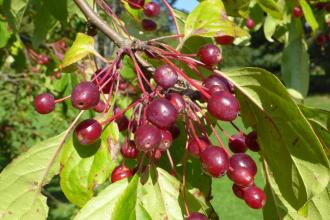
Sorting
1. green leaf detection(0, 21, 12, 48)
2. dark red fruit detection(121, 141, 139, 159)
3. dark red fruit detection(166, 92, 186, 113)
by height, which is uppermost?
dark red fruit detection(166, 92, 186, 113)

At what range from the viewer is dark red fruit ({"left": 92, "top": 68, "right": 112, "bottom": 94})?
108cm

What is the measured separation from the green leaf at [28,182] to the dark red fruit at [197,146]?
0.38 metres

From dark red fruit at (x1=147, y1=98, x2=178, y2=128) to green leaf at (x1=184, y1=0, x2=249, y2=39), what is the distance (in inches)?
9.4

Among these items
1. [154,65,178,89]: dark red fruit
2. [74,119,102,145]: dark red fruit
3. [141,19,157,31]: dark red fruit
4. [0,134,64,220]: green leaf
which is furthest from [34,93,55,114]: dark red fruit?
[141,19,157,31]: dark red fruit

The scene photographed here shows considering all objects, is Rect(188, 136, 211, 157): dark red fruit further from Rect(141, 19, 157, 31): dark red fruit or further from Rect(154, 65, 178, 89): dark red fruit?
Rect(141, 19, 157, 31): dark red fruit

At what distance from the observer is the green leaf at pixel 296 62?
298cm

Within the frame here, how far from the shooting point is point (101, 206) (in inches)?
41.9

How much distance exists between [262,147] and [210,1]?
1.33ft

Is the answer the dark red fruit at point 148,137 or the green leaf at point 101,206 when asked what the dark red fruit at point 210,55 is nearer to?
the dark red fruit at point 148,137

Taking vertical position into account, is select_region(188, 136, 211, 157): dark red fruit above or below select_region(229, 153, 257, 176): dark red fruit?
above

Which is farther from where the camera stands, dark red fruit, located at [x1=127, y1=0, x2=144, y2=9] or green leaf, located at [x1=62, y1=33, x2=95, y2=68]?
dark red fruit, located at [x1=127, y1=0, x2=144, y2=9]

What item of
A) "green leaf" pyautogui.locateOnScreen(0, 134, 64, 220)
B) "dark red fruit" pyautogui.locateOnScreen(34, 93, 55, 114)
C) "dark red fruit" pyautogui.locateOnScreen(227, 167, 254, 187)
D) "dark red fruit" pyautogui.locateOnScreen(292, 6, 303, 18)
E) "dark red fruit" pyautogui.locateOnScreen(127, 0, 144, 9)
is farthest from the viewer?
"dark red fruit" pyautogui.locateOnScreen(292, 6, 303, 18)

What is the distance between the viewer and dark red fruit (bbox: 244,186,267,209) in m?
1.05

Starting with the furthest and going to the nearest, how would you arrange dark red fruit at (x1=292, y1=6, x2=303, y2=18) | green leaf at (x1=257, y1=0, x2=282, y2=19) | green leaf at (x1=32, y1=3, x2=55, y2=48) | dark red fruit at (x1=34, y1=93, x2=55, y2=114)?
dark red fruit at (x1=292, y1=6, x2=303, y2=18) < green leaf at (x1=32, y1=3, x2=55, y2=48) < green leaf at (x1=257, y1=0, x2=282, y2=19) < dark red fruit at (x1=34, y1=93, x2=55, y2=114)
